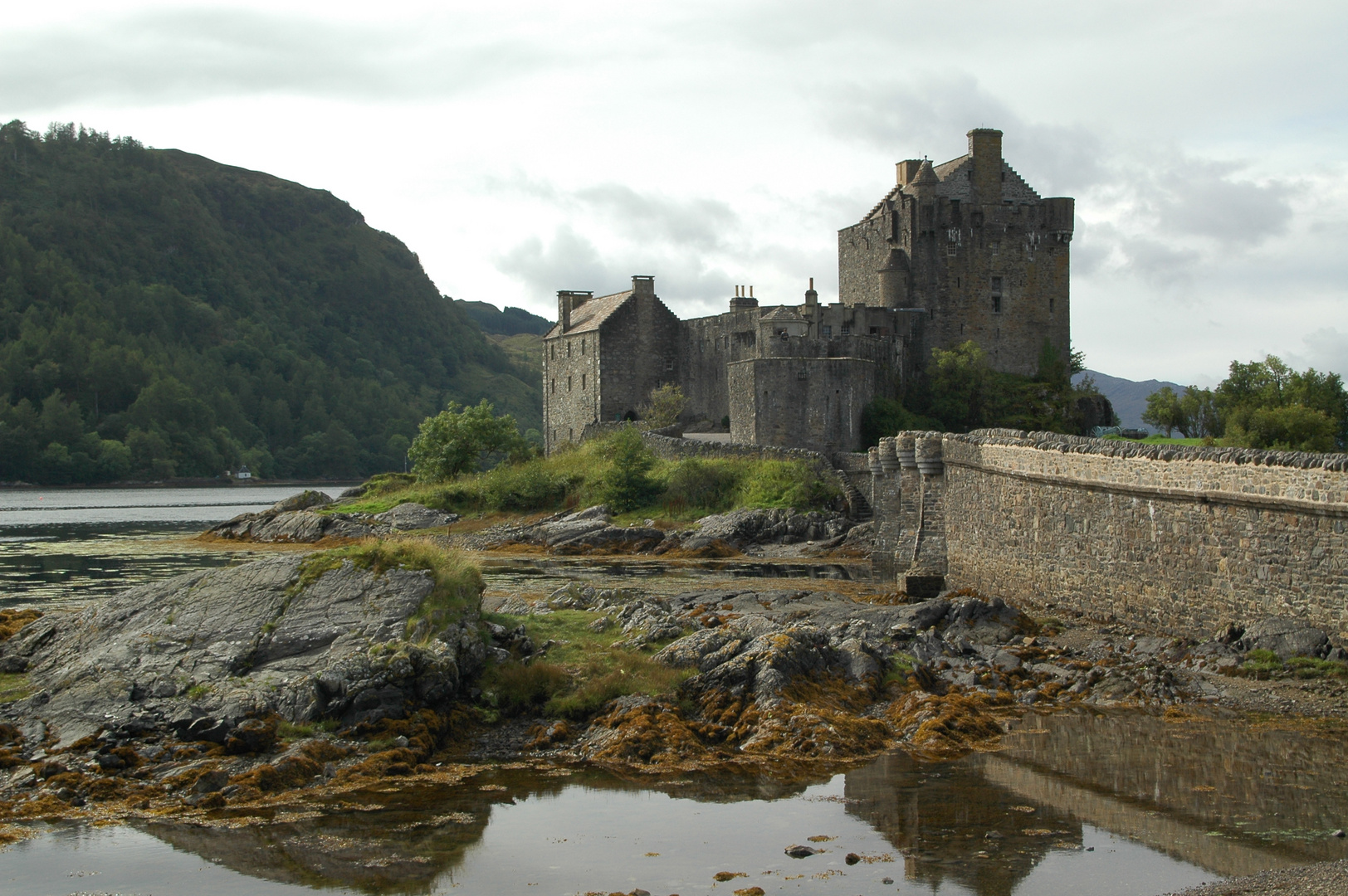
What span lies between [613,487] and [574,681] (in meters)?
29.9

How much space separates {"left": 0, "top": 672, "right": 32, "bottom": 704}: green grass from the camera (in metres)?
17.1

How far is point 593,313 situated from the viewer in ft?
213

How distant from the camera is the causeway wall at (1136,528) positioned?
18.2 m

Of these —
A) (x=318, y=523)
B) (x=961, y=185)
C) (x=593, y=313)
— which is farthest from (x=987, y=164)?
(x=318, y=523)

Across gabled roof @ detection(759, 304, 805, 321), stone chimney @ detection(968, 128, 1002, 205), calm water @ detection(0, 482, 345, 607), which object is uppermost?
stone chimney @ detection(968, 128, 1002, 205)

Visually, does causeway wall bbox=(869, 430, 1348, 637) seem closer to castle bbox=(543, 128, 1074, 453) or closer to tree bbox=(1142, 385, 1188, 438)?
castle bbox=(543, 128, 1074, 453)

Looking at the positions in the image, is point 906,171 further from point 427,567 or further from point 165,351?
point 165,351

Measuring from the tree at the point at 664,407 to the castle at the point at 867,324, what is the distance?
1880 mm

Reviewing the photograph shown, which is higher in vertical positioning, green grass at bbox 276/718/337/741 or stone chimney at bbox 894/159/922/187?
stone chimney at bbox 894/159/922/187

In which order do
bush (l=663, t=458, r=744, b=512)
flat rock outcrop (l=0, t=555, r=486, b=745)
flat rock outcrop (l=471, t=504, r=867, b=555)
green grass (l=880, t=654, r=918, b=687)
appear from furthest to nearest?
bush (l=663, t=458, r=744, b=512)
flat rock outcrop (l=471, t=504, r=867, b=555)
green grass (l=880, t=654, r=918, b=687)
flat rock outcrop (l=0, t=555, r=486, b=745)

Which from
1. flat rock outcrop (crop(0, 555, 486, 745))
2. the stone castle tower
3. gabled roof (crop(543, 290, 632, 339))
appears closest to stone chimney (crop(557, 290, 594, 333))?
gabled roof (crop(543, 290, 632, 339))

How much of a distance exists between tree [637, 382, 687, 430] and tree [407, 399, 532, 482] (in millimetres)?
5992

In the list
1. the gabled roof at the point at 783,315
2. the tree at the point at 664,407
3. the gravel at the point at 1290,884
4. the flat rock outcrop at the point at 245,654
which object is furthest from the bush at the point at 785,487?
the gravel at the point at 1290,884

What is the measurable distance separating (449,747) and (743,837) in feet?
16.3
